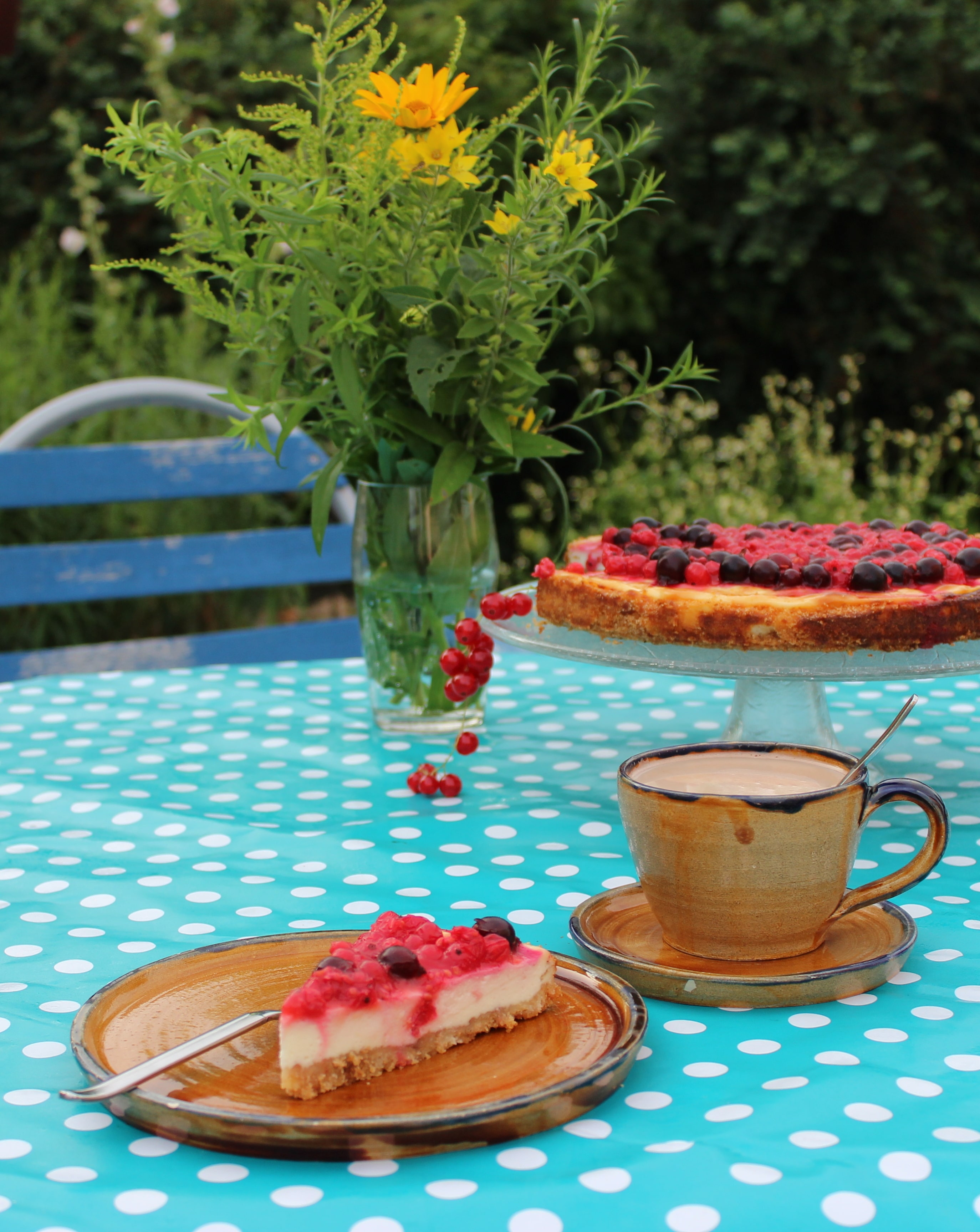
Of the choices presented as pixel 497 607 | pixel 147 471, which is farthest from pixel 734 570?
pixel 147 471

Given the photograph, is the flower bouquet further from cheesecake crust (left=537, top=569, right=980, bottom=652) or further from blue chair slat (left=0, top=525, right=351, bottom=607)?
blue chair slat (left=0, top=525, right=351, bottom=607)

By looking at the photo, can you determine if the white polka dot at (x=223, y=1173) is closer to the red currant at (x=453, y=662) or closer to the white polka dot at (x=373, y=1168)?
the white polka dot at (x=373, y=1168)

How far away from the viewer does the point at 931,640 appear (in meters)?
1.33

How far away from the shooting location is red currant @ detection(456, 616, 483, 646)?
4.37 ft

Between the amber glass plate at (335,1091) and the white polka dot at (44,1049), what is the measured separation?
0.15ft

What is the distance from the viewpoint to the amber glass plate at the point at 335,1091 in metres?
0.62

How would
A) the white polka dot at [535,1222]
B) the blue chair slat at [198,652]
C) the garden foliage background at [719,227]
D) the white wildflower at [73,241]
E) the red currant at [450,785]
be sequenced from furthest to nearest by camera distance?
the garden foliage background at [719,227], the white wildflower at [73,241], the blue chair slat at [198,652], the red currant at [450,785], the white polka dot at [535,1222]

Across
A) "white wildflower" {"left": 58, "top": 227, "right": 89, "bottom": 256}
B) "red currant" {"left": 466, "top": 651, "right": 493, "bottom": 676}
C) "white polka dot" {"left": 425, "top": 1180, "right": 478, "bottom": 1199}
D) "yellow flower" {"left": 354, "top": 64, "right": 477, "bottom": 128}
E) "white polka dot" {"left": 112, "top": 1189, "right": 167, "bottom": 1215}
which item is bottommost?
"white polka dot" {"left": 112, "top": 1189, "right": 167, "bottom": 1215}

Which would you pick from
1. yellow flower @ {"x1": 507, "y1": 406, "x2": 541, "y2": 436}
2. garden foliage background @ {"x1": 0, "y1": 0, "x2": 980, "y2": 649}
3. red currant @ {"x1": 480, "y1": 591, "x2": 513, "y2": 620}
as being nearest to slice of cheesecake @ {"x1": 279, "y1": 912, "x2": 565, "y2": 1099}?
red currant @ {"x1": 480, "y1": 591, "x2": 513, "y2": 620}

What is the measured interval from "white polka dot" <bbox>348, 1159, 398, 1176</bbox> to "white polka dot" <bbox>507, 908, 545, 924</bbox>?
34 centimetres

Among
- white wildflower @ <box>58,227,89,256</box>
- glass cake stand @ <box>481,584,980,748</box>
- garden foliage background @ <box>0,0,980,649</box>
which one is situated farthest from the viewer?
garden foliage background @ <box>0,0,980,649</box>

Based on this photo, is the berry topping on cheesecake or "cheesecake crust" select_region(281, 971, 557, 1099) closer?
"cheesecake crust" select_region(281, 971, 557, 1099)

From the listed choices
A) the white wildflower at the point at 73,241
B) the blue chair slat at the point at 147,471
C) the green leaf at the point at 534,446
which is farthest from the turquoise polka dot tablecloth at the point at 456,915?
the white wildflower at the point at 73,241

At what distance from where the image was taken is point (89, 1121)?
0.67 metres
